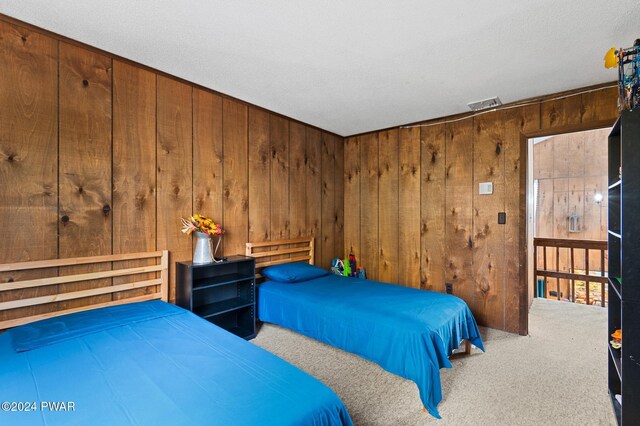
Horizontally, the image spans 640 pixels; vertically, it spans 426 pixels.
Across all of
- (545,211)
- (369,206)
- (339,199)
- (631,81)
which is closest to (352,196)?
(339,199)

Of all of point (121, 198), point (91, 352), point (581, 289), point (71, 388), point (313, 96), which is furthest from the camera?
point (581, 289)

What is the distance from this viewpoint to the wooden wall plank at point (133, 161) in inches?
95.6

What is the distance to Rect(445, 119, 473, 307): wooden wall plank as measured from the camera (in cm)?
350

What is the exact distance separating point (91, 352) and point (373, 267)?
3.34 m

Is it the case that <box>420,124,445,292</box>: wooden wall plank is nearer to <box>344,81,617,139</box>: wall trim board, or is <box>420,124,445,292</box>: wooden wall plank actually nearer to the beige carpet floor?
<box>344,81,617,139</box>: wall trim board

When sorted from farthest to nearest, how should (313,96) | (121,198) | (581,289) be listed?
(581,289)
(313,96)
(121,198)

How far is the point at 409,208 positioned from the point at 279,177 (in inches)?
66.9

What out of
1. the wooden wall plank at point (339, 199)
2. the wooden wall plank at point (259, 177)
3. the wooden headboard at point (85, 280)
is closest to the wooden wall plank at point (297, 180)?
the wooden wall plank at point (259, 177)

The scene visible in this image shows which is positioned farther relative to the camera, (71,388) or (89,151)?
(89,151)

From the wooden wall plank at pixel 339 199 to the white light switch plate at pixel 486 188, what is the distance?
1888mm

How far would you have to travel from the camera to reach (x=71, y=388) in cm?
129

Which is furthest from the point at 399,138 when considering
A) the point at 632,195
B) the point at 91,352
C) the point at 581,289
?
the point at 581,289

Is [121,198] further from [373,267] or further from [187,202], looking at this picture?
[373,267]

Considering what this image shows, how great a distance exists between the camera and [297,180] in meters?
3.94
